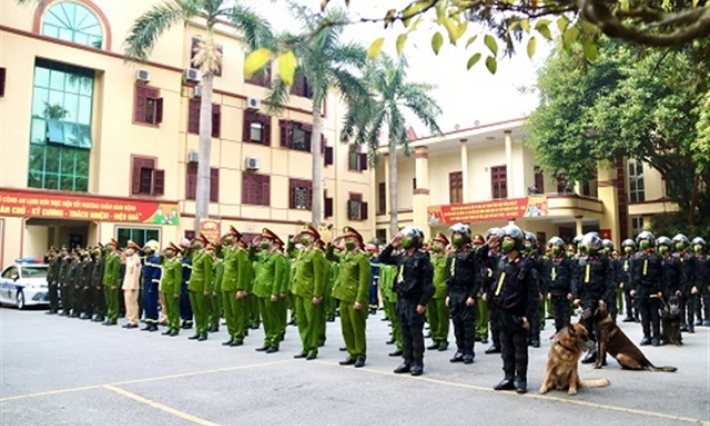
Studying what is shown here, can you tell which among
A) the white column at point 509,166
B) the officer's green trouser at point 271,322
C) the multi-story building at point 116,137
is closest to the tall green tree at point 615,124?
the white column at point 509,166

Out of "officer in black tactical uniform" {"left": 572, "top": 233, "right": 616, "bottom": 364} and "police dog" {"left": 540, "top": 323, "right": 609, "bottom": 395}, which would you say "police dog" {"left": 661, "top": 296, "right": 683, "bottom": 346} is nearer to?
"officer in black tactical uniform" {"left": 572, "top": 233, "right": 616, "bottom": 364}

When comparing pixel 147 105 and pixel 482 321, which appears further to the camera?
pixel 147 105

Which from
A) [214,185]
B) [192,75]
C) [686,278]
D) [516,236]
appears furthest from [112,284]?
[192,75]

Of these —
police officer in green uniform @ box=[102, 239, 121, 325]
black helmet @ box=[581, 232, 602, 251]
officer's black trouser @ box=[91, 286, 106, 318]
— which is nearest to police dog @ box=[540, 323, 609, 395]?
black helmet @ box=[581, 232, 602, 251]

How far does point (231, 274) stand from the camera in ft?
33.5

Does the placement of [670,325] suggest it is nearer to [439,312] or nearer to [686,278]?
[686,278]

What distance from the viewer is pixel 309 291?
870 centimetres

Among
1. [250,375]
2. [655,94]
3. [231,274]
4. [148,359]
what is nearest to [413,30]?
[250,375]

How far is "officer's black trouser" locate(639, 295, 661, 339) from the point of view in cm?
973

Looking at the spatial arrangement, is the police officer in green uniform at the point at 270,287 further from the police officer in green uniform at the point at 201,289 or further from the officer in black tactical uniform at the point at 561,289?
the officer in black tactical uniform at the point at 561,289

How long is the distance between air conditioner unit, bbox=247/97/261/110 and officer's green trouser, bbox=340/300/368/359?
70.4ft

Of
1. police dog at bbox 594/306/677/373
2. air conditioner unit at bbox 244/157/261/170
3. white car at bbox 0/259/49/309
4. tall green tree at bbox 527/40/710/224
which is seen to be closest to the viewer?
police dog at bbox 594/306/677/373

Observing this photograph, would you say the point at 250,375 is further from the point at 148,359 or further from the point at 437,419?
the point at 437,419

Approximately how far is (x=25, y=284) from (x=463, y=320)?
1416 cm
